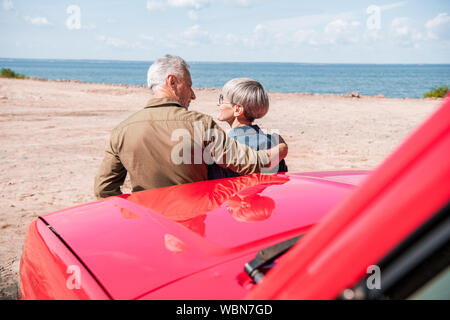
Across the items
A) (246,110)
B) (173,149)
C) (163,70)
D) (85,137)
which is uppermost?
(163,70)

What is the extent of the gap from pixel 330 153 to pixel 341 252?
8447 millimetres

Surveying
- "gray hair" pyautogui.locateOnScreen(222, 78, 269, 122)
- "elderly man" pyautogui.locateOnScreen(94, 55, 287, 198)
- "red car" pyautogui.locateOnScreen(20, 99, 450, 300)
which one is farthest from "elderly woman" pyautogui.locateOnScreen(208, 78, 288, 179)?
"red car" pyautogui.locateOnScreen(20, 99, 450, 300)

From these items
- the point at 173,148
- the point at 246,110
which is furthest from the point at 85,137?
the point at 173,148

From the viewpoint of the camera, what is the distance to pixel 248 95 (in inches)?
116

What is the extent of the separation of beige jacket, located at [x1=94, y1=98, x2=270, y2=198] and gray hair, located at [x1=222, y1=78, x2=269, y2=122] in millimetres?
606

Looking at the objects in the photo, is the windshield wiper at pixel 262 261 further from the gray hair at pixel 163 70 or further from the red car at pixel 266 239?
the gray hair at pixel 163 70

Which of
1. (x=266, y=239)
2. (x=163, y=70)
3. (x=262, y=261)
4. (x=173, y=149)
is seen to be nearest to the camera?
(x=262, y=261)

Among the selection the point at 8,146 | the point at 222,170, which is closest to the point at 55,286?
the point at 222,170

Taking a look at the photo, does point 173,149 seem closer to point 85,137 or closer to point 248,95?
point 248,95

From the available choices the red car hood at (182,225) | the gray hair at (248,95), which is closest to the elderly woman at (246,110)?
the gray hair at (248,95)

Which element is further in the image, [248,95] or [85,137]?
[85,137]

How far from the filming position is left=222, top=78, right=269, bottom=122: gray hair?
9.72 ft

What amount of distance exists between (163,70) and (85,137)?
8322 mm
